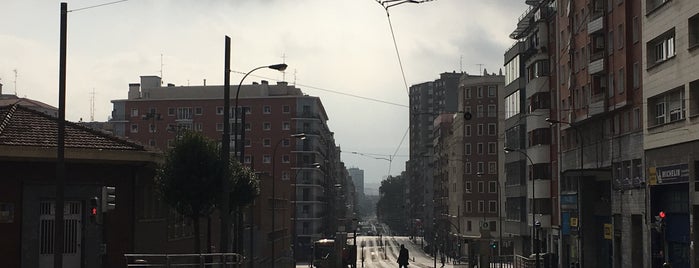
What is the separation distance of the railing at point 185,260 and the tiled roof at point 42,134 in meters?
5.67

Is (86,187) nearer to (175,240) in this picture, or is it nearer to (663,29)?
(175,240)

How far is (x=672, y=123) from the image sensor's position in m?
40.6

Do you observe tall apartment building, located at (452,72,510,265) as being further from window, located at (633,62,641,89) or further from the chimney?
window, located at (633,62,641,89)

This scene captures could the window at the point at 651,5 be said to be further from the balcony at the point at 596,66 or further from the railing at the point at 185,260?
the railing at the point at 185,260

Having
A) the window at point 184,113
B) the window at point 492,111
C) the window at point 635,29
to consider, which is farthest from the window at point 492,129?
the window at point 635,29

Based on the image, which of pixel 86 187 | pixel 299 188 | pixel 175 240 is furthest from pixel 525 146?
pixel 299 188

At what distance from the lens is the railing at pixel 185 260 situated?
27.0 meters

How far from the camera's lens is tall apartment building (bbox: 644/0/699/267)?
38.2 m

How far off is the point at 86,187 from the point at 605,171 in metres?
32.8

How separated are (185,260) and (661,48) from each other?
26.2 metres

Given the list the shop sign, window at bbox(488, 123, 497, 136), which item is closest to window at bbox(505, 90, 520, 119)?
the shop sign

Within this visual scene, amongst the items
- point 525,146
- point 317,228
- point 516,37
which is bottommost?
point 317,228

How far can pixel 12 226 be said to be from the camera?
100 ft

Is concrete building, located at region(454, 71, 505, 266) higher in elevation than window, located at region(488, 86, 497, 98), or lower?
lower
